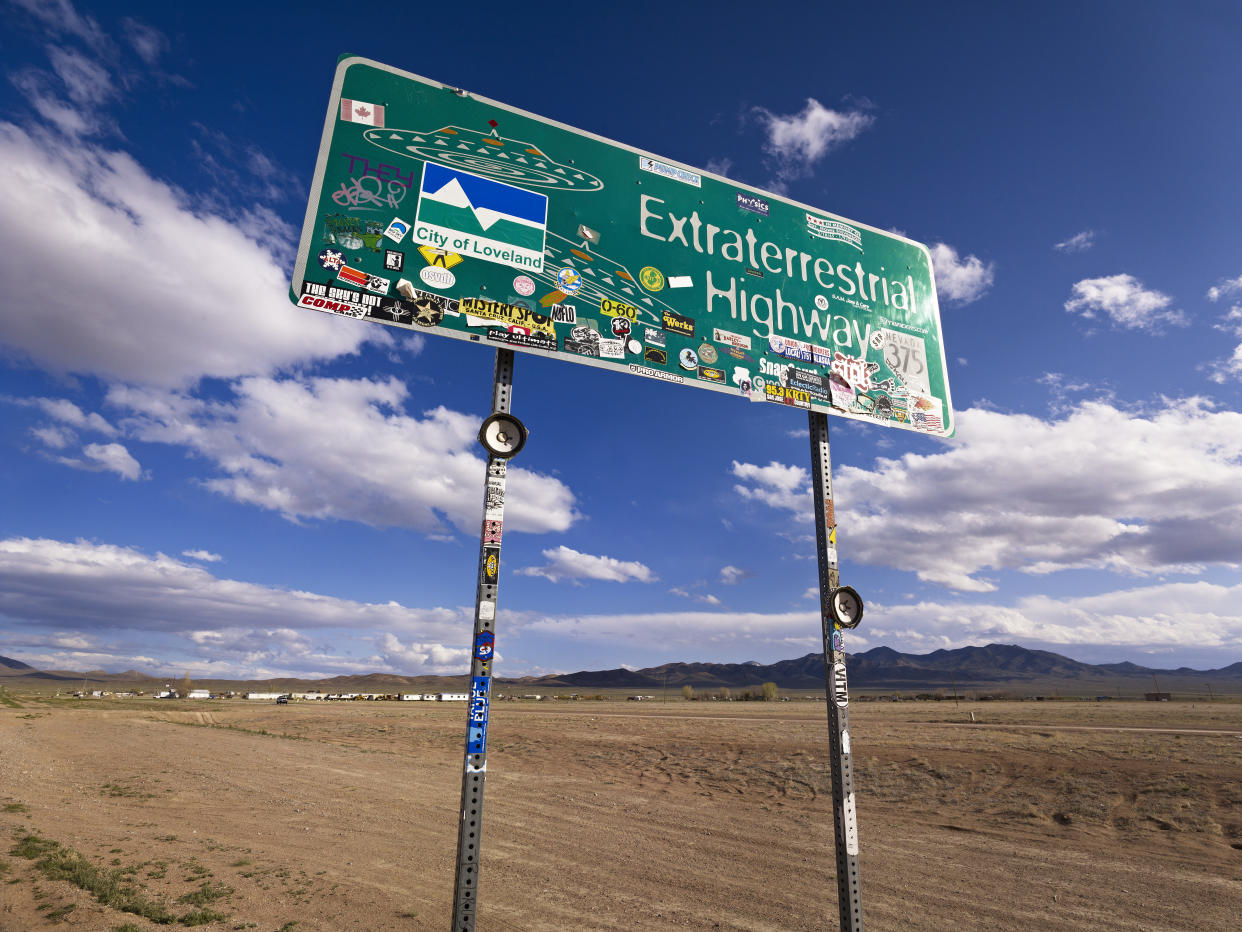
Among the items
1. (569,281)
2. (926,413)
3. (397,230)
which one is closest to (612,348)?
(569,281)

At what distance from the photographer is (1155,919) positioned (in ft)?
26.5

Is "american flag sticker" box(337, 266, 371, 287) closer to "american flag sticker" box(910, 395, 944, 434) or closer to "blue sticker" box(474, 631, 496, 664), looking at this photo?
"blue sticker" box(474, 631, 496, 664)

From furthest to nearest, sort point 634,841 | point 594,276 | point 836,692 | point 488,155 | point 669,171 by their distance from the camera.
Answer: point 634,841
point 669,171
point 836,692
point 594,276
point 488,155

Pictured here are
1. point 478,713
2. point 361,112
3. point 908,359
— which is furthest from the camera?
point 908,359

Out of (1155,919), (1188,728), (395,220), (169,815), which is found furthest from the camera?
(1188,728)

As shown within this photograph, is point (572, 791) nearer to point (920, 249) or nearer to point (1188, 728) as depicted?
point (920, 249)

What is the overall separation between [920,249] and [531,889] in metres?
9.75

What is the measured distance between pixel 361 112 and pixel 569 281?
1878 mm

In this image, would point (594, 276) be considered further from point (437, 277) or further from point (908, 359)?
point (908, 359)

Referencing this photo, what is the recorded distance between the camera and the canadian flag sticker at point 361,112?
4.46 metres

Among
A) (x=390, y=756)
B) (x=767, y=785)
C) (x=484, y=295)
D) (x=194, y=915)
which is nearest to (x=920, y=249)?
(x=484, y=295)

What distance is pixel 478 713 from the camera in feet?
12.4

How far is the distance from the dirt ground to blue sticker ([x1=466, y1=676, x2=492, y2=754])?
5227 mm

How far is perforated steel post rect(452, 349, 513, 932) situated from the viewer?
11.6ft
